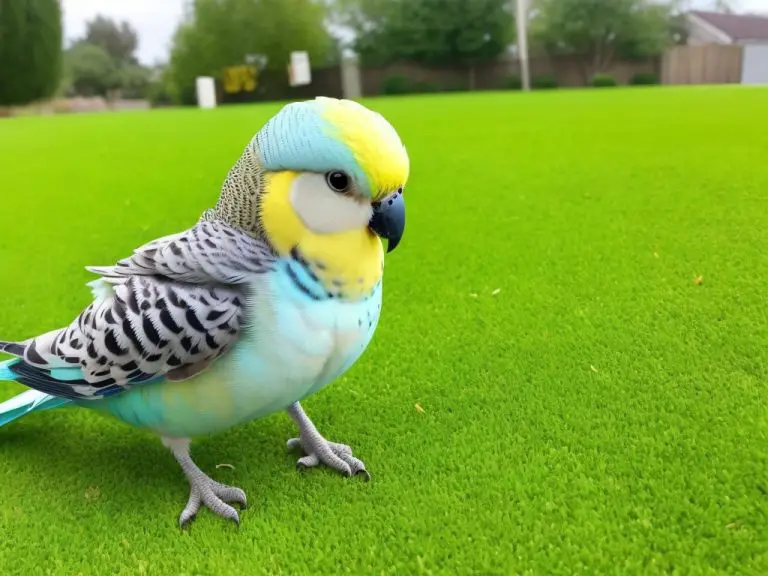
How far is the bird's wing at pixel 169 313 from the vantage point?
1029 mm

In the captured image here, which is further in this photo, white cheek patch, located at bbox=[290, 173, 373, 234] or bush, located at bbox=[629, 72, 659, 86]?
bush, located at bbox=[629, 72, 659, 86]

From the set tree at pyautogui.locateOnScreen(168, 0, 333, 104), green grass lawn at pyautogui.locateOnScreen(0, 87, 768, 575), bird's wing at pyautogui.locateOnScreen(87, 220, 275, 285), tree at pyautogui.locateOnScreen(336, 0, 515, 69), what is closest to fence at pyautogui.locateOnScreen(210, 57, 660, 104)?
tree at pyautogui.locateOnScreen(336, 0, 515, 69)

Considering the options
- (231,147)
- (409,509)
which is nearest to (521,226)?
(409,509)

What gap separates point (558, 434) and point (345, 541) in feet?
1.69

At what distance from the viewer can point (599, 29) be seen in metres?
18.0

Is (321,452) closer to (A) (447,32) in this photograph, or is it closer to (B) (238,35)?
(A) (447,32)

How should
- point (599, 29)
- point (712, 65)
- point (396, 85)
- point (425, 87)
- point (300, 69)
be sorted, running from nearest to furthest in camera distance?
1. point (712, 65)
2. point (300, 69)
3. point (396, 85)
4. point (425, 87)
5. point (599, 29)

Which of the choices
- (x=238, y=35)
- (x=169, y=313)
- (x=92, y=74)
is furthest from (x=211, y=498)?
(x=92, y=74)

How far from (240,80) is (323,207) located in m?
18.1

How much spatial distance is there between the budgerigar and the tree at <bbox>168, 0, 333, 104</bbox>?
63.0 feet

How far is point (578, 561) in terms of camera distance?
1.02 meters

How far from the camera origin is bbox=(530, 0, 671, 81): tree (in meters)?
17.5

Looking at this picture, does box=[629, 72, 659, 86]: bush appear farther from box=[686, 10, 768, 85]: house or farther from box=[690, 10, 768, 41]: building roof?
box=[690, 10, 768, 41]: building roof

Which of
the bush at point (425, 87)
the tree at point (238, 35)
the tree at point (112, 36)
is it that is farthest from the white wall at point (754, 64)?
the tree at point (112, 36)
